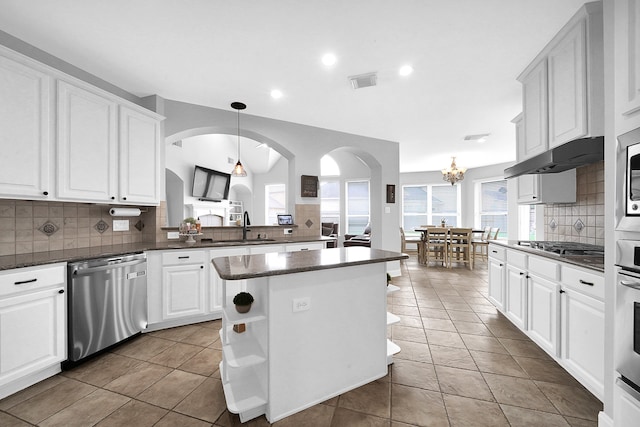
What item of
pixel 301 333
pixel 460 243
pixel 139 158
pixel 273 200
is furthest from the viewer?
pixel 273 200

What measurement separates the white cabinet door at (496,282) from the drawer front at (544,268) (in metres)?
0.62

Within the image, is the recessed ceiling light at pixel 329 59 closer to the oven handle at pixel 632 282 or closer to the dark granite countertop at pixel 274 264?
the dark granite countertop at pixel 274 264

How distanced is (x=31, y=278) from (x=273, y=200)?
7.30 m

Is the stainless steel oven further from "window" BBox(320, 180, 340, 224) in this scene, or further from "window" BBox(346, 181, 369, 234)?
"window" BBox(320, 180, 340, 224)

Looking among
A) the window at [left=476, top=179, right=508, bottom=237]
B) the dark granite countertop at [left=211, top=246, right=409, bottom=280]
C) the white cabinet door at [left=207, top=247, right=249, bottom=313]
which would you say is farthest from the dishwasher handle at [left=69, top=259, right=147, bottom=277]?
the window at [left=476, top=179, right=508, bottom=237]

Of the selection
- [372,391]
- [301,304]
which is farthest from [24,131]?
[372,391]

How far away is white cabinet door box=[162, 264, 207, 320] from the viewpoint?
9.20ft

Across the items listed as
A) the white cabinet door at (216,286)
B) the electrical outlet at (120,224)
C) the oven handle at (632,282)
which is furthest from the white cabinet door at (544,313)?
the electrical outlet at (120,224)

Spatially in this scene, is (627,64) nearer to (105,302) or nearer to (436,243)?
(105,302)

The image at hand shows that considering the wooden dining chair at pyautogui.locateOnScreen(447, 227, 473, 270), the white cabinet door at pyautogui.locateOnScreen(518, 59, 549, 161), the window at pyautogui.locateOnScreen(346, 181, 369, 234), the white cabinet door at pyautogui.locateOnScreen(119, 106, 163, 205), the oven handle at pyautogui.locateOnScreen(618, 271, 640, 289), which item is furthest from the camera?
the window at pyautogui.locateOnScreen(346, 181, 369, 234)

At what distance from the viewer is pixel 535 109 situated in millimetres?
2455

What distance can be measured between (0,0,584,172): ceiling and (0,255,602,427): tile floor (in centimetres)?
256

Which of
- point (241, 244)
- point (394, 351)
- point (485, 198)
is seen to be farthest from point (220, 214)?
point (485, 198)

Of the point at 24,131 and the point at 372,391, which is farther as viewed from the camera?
the point at 24,131
